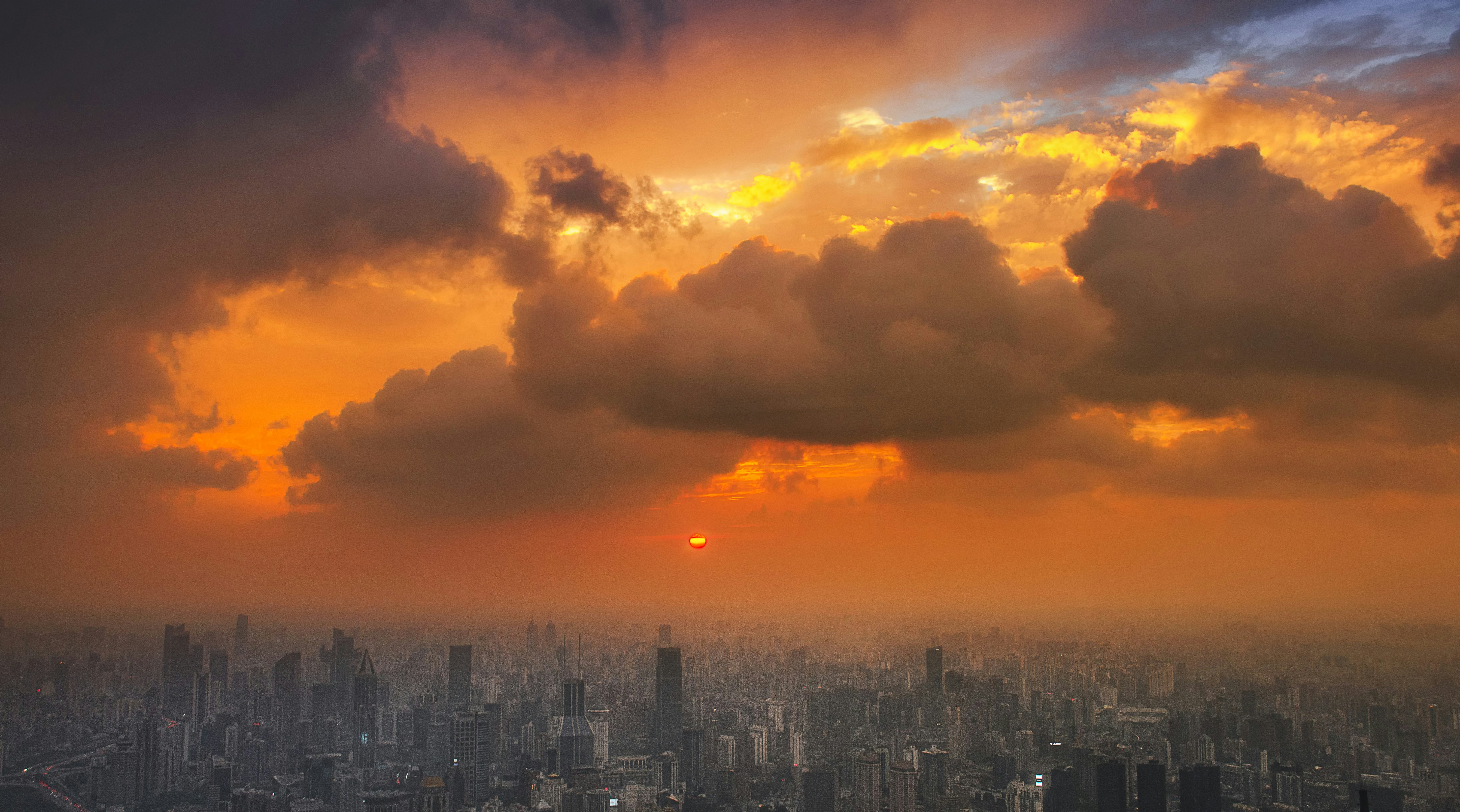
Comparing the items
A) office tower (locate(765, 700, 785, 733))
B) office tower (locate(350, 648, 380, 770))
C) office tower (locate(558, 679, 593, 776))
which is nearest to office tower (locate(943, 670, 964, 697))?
office tower (locate(765, 700, 785, 733))

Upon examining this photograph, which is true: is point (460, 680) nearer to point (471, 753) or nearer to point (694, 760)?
point (471, 753)

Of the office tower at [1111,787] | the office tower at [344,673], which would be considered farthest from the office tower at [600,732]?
the office tower at [1111,787]

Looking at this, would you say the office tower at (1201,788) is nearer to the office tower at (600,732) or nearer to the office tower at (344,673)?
the office tower at (600,732)

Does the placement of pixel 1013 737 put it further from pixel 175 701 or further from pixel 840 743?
pixel 175 701

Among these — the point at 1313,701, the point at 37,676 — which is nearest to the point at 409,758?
the point at 37,676

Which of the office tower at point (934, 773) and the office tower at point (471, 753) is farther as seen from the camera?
the office tower at point (471, 753)

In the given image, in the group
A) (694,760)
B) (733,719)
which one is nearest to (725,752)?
(694,760)
